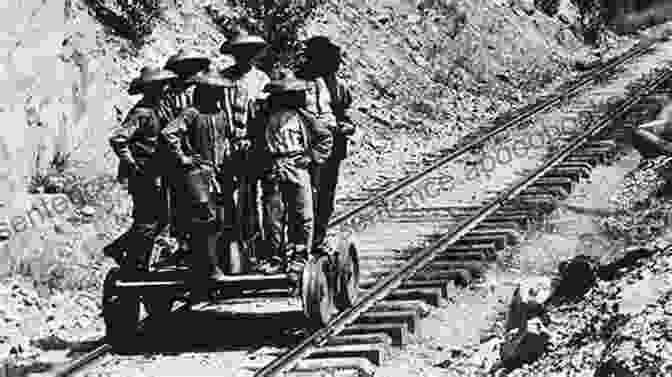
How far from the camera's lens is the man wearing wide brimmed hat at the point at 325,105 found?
10125 mm

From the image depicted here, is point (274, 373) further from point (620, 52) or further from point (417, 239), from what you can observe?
point (620, 52)

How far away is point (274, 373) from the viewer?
8695mm

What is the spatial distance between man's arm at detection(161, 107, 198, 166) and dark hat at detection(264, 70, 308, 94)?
0.78 metres

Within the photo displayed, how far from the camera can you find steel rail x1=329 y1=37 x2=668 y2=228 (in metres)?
15.8

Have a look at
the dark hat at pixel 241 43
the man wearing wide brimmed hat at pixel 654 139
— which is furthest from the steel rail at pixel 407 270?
the dark hat at pixel 241 43

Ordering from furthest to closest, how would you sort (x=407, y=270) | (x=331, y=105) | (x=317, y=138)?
(x=407, y=270) → (x=331, y=105) → (x=317, y=138)

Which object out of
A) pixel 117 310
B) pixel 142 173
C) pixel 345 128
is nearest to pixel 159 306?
pixel 117 310

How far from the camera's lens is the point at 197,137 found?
32.1ft

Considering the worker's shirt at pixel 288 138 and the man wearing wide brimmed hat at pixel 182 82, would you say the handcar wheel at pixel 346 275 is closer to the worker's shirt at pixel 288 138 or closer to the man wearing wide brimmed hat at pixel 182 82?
the worker's shirt at pixel 288 138

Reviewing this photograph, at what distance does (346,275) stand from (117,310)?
2.05m

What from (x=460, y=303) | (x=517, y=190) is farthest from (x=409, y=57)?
(x=460, y=303)

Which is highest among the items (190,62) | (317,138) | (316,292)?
(190,62)

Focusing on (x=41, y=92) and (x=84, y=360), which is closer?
(x=84, y=360)

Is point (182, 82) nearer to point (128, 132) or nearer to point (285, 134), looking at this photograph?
point (128, 132)
